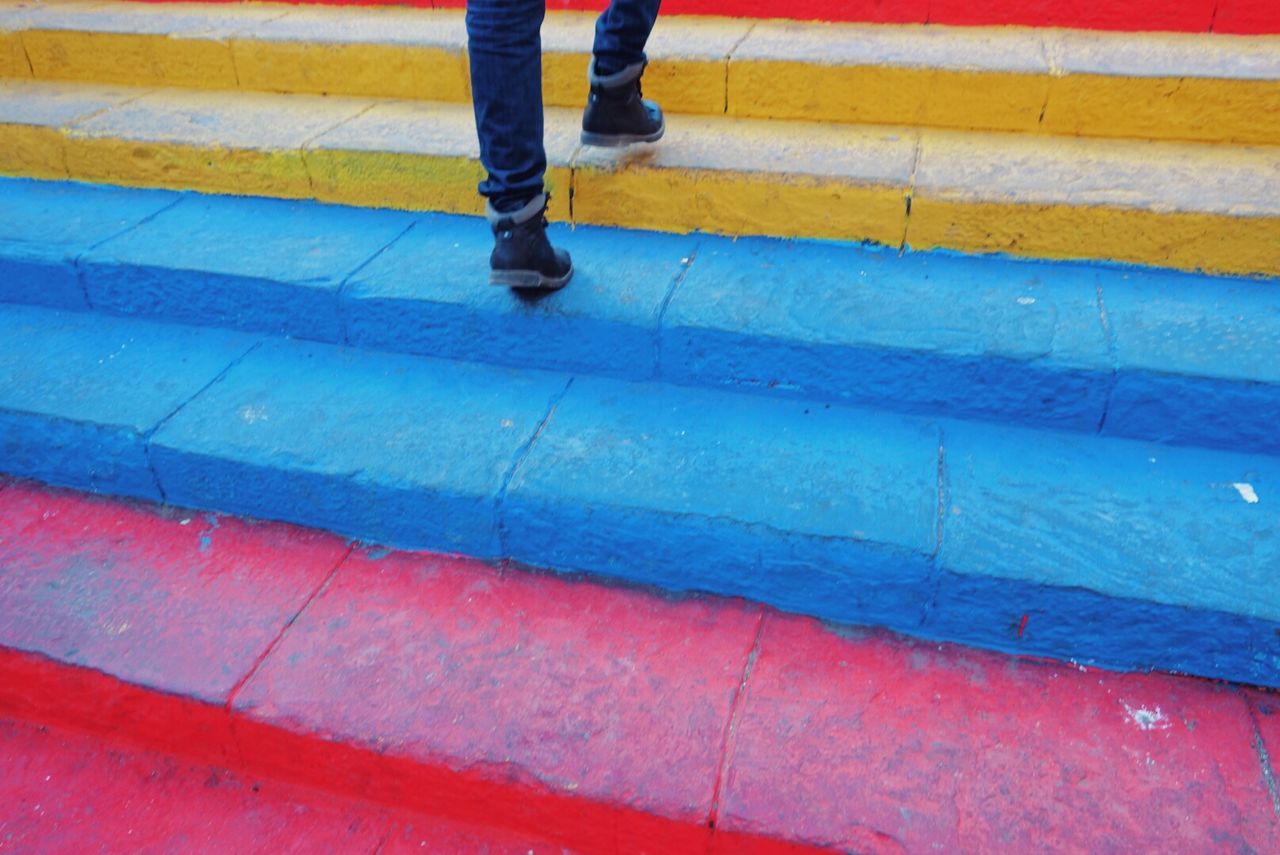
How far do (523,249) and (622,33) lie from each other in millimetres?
640

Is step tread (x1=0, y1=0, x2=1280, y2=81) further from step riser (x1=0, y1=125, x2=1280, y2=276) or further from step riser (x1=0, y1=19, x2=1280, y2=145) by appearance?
step riser (x1=0, y1=125, x2=1280, y2=276)

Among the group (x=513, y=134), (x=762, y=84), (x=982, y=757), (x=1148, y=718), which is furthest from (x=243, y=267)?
(x=1148, y=718)

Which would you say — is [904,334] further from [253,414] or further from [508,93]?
[253,414]

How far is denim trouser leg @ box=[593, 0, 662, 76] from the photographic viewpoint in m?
2.16

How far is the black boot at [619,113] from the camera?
90.7 inches

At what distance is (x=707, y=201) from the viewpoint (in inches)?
92.8

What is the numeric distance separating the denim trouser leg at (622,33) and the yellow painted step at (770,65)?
49 centimetres

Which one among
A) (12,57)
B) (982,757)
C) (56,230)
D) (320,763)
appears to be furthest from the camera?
(12,57)

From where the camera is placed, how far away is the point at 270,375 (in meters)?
2.23

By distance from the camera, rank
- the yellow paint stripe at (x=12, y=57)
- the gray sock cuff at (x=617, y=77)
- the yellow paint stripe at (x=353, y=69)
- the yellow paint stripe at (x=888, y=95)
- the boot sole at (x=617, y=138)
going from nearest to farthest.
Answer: the gray sock cuff at (x=617, y=77) < the boot sole at (x=617, y=138) < the yellow paint stripe at (x=888, y=95) < the yellow paint stripe at (x=353, y=69) < the yellow paint stripe at (x=12, y=57)

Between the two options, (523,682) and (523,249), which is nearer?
(523,682)

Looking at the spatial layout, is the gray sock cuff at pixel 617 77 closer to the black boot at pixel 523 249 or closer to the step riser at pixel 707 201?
the step riser at pixel 707 201

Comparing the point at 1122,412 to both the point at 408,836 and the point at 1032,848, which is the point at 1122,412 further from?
the point at 408,836

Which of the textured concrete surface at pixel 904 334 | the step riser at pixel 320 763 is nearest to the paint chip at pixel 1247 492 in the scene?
the textured concrete surface at pixel 904 334
